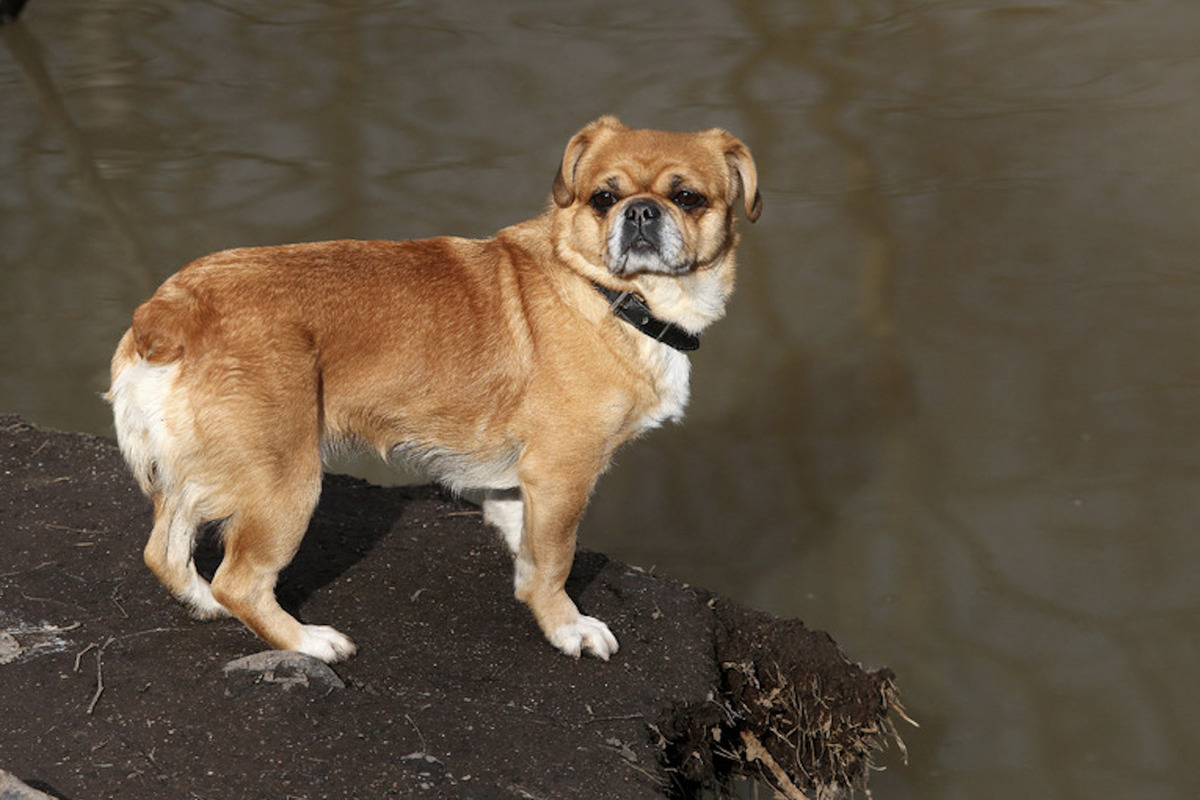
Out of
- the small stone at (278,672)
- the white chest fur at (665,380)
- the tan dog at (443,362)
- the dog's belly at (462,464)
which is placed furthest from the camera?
the dog's belly at (462,464)

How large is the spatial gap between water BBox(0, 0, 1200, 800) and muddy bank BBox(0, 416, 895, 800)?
149cm

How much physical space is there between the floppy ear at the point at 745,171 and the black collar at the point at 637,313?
55 cm

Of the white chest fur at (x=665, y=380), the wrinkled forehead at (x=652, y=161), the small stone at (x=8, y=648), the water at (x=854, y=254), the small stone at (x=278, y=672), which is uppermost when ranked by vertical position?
the wrinkled forehead at (x=652, y=161)

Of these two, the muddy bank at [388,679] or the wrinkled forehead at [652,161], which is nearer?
the muddy bank at [388,679]

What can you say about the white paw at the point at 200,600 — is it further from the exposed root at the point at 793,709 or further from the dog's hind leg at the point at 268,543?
the exposed root at the point at 793,709

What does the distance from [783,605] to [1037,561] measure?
1.52 meters

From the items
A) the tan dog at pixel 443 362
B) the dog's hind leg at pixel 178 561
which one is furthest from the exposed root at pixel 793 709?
the dog's hind leg at pixel 178 561

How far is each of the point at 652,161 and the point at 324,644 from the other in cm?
206

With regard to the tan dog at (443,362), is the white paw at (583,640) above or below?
below

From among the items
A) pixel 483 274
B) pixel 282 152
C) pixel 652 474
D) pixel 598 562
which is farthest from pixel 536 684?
pixel 282 152

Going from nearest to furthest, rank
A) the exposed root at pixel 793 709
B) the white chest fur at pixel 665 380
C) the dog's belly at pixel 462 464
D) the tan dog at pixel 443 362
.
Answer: the tan dog at pixel 443 362
the white chest fur at pixel 665 380
the dog's belly at pixel 462 464
the exposed root at pixel 793 709

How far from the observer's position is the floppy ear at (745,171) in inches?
183

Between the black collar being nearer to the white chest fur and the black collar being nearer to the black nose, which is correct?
the white chest fur

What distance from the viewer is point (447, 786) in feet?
12.5
